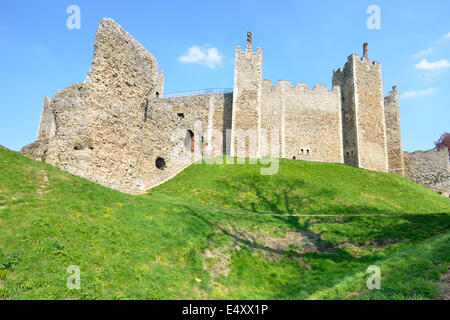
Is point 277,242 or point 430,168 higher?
point 430,168

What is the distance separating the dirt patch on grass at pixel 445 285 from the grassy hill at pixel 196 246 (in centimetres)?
14

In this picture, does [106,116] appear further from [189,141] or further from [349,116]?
[349,116]

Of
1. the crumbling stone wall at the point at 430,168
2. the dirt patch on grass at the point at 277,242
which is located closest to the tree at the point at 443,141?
the crumbling stone wall at the point at 430,168

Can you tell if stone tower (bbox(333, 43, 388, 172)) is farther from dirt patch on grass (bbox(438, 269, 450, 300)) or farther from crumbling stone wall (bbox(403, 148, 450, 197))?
dirt patch on grass (bbox(438, 269, 450, 300))

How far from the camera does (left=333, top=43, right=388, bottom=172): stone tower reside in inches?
1358

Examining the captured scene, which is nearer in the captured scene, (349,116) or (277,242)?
(277,242)

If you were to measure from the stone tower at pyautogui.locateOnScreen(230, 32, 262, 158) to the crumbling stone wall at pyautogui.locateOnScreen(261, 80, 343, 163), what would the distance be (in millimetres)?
2598

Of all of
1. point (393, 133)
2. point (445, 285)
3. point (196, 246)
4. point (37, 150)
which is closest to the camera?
point (445, 285)

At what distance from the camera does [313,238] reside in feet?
44.0

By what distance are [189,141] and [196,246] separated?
58.4ft

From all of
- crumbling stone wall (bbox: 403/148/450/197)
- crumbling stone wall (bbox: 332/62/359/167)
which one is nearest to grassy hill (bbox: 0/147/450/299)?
crumbling stone wall (bbox: 332/62/359/167)

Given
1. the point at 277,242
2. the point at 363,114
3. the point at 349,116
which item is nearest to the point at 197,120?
the point at 349,116

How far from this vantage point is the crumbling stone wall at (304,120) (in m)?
34.5

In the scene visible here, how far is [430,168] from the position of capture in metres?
37.3
